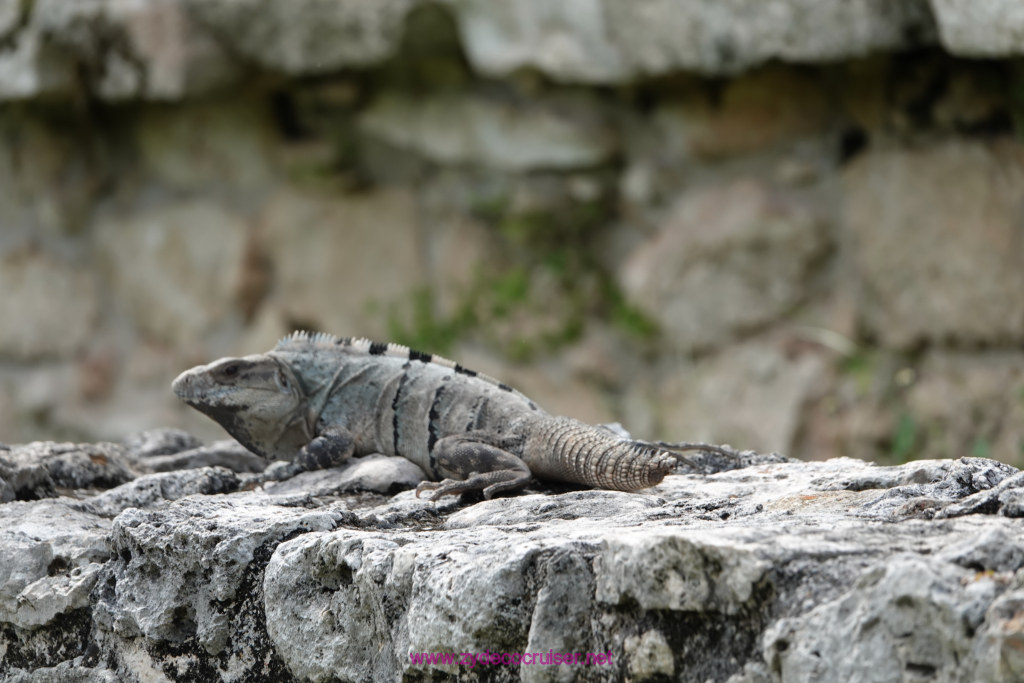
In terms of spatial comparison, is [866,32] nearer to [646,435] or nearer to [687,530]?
[646,435]

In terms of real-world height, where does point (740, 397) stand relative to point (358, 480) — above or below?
above

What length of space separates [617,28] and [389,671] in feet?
10.2

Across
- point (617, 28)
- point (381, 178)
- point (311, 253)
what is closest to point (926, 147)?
point (617, 28)

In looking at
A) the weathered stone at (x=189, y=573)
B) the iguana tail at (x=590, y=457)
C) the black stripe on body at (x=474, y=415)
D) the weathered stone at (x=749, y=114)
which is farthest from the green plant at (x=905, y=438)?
the weathered stone at (x=189, y=573)

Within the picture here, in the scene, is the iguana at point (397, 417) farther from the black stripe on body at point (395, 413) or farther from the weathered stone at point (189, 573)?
the weathered stone at point (189, 573)

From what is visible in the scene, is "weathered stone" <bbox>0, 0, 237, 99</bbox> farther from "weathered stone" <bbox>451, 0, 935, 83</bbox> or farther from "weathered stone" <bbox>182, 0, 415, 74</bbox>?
"weathered stone" <bbox>451, 0, 935, 83</bbox>

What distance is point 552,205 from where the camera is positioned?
→ 535 cm

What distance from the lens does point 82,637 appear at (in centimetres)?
257

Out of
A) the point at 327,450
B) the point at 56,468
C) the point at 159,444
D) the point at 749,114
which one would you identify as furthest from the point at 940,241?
the point at 56,468

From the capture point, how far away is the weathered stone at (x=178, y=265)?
6004 millimetres

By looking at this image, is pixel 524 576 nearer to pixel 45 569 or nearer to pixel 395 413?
pixel 45 569

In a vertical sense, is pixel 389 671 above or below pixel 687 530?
below

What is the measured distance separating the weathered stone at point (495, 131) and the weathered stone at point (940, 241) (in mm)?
1065

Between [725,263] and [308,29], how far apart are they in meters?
1.94
